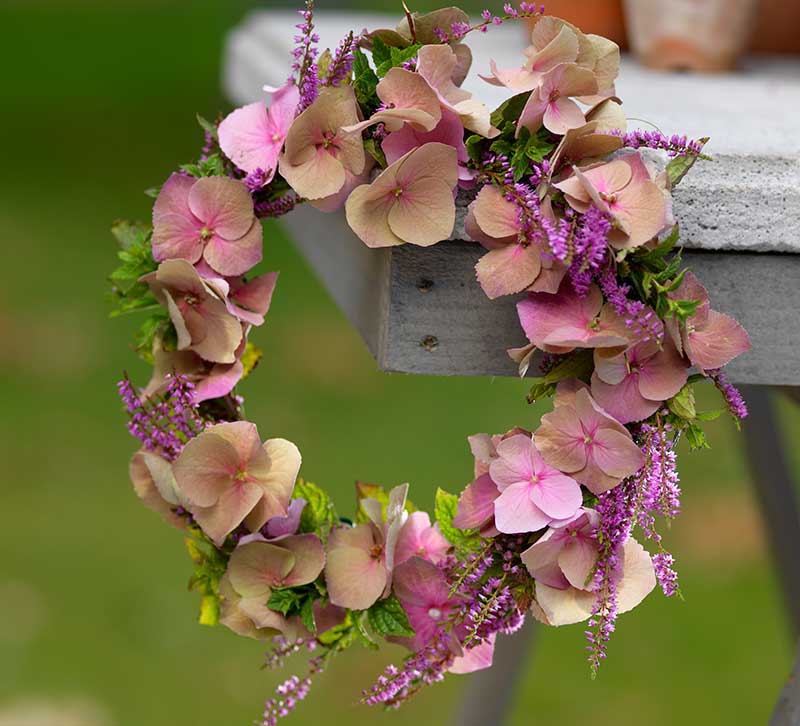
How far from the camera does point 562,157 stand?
61 cm

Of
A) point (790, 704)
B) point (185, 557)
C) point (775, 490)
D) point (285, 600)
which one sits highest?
point (285, 600)

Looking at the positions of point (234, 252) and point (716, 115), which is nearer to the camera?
point (234, 252)

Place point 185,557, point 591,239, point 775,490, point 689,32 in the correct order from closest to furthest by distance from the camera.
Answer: point 591,239 → point 689,32 → point 775,490 → point 185,557

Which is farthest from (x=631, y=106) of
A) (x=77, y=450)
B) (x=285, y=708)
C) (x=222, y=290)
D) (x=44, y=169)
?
(x=44, y=169)

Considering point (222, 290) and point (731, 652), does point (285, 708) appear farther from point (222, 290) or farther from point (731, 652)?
point (731, 652)

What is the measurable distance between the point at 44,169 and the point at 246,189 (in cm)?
504

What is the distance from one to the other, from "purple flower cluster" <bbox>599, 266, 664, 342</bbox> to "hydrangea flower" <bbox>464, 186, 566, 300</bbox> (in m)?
0.02

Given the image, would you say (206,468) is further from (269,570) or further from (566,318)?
(566,318)

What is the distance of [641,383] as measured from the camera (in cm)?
61

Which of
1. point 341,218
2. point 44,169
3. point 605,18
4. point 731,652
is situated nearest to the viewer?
point 341,218

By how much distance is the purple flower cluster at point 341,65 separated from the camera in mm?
635

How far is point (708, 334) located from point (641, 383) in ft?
0.14

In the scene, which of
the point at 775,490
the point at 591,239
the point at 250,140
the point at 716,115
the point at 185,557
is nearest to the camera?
the point at 591,239

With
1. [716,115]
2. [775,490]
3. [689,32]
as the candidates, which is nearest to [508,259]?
[716,115]
